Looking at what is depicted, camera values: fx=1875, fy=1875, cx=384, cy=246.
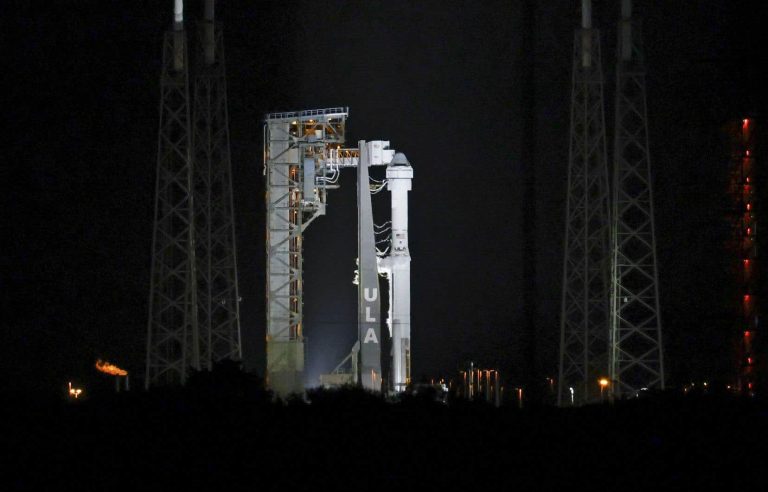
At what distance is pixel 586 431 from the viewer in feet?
102

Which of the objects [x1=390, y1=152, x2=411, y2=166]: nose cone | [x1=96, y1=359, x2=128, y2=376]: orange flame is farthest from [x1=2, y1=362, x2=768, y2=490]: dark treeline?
[x1=390, y1=152, x2=411, y2=166]: nose cone

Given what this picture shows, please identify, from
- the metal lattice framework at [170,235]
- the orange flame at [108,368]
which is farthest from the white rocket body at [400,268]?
the metal lattice framework at [170,235]

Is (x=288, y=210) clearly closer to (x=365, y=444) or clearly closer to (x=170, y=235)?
(x=170, y=235)

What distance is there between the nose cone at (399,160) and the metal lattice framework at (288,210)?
2.62 metres

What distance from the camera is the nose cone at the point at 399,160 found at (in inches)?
2199

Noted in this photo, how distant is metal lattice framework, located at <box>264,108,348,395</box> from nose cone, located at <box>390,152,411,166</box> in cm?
262

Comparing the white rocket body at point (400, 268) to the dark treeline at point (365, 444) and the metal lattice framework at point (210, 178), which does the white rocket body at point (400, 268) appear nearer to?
the metal lattice framework at point (210, 178)

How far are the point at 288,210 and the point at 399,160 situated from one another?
4434mm

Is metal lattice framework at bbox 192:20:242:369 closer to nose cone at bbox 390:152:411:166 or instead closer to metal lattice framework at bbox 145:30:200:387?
metal lattice framework at bbox 145:30:200:387

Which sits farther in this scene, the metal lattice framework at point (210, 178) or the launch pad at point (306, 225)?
the launch pad at point (306, 225)

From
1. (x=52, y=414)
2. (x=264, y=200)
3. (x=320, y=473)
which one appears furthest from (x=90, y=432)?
(x=264, y=200)

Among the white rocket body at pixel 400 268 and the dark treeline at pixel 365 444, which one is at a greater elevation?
the white rocket body at pixel 400 268

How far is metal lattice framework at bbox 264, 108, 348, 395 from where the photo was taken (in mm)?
52844

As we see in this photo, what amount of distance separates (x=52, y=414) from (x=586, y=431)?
884 cm
